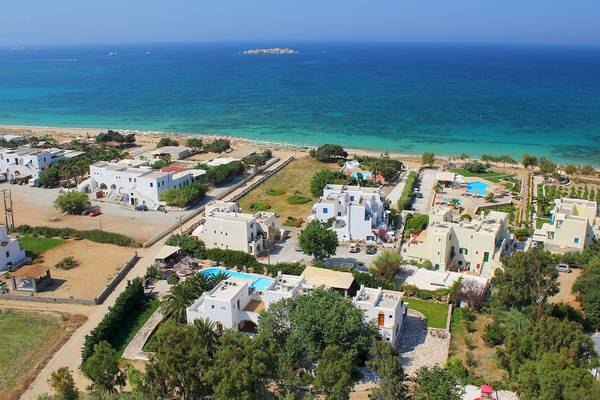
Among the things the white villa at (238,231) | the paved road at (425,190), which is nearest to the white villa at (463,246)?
the white villa at (238,231)

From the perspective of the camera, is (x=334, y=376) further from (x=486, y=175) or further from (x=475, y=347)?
(x=486, y=175)

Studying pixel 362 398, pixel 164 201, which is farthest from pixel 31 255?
pixel 362 398

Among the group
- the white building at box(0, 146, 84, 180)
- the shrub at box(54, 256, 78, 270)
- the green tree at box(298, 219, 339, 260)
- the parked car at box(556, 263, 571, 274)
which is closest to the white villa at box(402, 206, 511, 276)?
the parked car at box(556, 263, 571, 274)

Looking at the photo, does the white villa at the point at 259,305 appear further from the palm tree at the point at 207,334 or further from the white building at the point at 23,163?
the white building at the point at 23,163

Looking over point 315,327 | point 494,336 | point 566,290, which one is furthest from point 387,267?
point 566,290

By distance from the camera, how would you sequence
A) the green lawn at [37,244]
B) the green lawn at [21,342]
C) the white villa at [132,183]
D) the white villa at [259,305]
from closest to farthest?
1. the green lawn at [21,342]
2. the white villa at [259,305]
3. the green lawn at [37,244]
4. the white villa at [132,183]

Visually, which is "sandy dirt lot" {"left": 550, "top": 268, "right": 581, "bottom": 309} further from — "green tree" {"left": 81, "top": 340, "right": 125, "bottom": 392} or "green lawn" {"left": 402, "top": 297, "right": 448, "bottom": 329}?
"green tree" {"left": 81, "top": 340, "right": 125, "bottom": 392}

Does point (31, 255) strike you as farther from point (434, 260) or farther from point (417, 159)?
point (417, 159)

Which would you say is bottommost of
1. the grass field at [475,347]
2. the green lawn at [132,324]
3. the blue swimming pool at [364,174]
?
the green lawn at [132,324]
